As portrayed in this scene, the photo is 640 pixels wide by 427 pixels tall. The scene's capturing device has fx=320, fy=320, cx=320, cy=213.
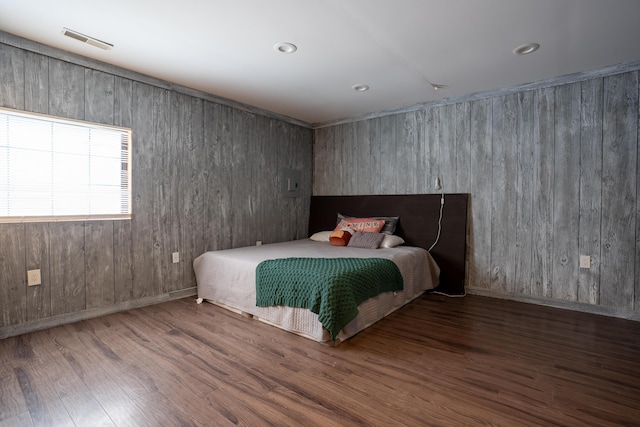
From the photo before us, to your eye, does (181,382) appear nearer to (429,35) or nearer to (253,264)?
(253,264)

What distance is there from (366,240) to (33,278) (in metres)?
2.95

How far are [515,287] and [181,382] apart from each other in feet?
10.4

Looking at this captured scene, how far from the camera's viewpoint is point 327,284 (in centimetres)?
224

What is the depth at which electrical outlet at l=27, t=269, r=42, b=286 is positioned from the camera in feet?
8.04

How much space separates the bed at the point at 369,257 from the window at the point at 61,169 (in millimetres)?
1064

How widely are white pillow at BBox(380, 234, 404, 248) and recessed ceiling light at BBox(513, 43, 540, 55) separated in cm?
204

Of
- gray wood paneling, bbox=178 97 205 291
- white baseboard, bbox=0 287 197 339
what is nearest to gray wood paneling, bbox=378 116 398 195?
gray wood paneling, bbox=178 97 205 291

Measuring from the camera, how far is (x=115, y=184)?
2.92m

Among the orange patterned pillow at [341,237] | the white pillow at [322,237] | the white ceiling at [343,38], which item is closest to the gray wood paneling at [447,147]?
the white ceiling at [343,38]

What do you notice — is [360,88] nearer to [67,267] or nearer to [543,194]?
[543,194]

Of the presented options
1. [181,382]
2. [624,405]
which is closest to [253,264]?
[181,382]

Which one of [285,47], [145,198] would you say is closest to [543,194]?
[285,47]

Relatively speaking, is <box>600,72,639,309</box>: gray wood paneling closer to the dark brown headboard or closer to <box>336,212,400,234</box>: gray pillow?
the dark brown headboard

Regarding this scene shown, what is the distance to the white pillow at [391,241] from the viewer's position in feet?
11.7
